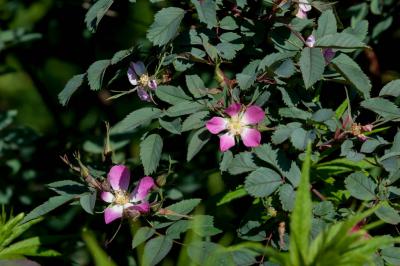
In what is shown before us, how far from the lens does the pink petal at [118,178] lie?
155 centimetres

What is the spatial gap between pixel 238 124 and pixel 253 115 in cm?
4

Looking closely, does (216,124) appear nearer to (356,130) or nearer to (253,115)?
(253,115)

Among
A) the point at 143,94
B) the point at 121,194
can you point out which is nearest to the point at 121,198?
the point at 121,194

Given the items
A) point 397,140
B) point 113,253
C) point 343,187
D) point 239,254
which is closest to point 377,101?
point 397,140

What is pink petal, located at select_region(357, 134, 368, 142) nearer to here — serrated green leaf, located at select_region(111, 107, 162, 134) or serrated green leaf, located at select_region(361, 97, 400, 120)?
serrated green leaf, located at select_region(361, 97, 400, 120)

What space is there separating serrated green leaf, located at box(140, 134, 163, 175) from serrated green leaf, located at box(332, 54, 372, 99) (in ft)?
1.36

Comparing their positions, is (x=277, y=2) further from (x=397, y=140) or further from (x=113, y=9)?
(x=113, y=9)

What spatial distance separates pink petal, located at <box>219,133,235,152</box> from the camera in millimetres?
1460

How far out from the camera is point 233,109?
1430mm

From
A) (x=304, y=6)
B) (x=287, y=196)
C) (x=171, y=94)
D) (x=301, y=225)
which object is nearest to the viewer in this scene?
(x=301, y=225)

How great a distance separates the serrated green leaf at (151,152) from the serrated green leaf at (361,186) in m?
0.41

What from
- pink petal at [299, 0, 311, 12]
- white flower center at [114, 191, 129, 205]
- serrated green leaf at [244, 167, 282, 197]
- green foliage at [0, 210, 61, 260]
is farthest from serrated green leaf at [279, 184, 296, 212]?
green foliage at [0, 210, 61, 260]

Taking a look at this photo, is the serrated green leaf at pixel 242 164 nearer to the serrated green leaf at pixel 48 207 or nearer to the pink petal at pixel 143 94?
the pink petal at pixel 143 94

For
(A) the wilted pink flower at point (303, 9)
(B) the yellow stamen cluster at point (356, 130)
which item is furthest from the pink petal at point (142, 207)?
(A) the wilted pink flower at point (303, 9)
